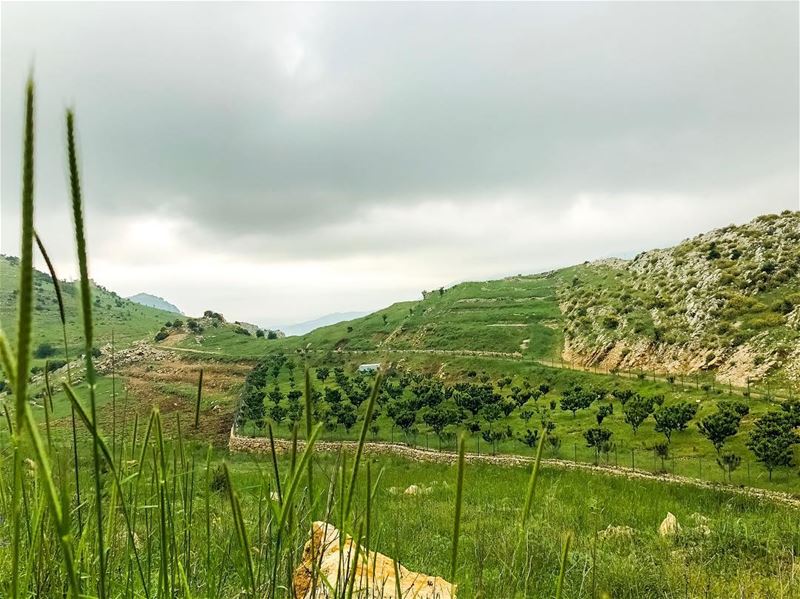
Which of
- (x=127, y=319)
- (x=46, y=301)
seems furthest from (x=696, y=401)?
(x=46, y=301)

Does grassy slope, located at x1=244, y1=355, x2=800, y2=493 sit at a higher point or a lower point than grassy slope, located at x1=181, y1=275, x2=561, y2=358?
lower

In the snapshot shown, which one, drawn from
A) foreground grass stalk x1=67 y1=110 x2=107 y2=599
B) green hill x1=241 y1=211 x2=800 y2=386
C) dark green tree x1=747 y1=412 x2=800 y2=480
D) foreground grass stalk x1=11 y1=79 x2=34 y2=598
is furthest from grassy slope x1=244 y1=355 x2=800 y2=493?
foreground grass stalk x1=11 y1=79 x2=34 y2=598

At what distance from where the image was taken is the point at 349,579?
7.16 ft

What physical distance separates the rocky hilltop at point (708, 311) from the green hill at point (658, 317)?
0.54ft

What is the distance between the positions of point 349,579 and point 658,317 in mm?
Answer: 81891

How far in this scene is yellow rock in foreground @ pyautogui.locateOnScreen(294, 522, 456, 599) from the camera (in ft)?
5.74

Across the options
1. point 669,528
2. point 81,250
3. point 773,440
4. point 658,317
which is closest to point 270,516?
point 81,250

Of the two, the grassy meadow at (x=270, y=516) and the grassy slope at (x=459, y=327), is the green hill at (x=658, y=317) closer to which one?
the grassy slope at (x=459, y=327)

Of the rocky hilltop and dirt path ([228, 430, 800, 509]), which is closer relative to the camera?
dirt path ([228, 430, 800, 509])

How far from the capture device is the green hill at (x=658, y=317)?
57000 mm

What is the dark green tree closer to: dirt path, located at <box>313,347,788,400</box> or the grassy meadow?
the grassy meadow

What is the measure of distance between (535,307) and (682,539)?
337 feet

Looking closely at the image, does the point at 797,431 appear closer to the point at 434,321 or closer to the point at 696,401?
the point at 696,401

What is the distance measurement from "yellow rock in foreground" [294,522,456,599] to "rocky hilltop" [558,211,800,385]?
54.7m
